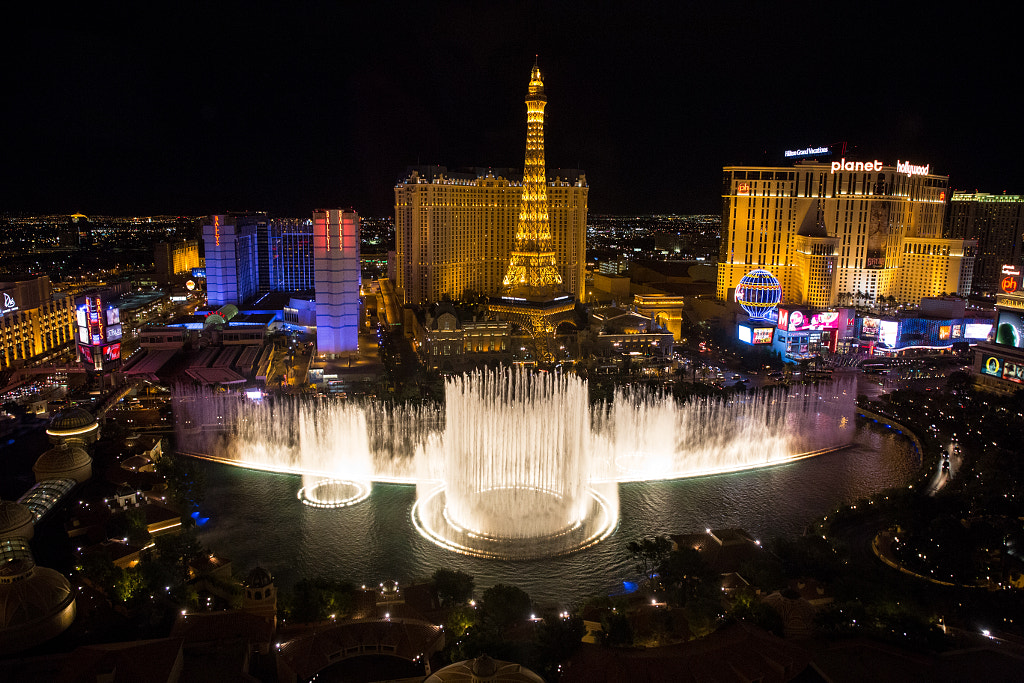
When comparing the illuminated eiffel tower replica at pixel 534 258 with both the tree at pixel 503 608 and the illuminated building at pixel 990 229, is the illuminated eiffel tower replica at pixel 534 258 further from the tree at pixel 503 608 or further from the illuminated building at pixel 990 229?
the illuminated building at pixel 990 229

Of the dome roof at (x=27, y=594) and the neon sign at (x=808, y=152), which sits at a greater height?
the neon sign at (x=808, y=152)

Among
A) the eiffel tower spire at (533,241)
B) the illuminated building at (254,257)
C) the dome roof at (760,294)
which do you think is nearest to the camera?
the dome roof at (760,294)

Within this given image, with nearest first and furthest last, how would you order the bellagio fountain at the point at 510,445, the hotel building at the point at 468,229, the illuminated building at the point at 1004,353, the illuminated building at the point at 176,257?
1. the bellagio fountain at the point at 510,445
2. the illuminated building at the point at 1004,353
3. the hotel building at the point at 468,229
4. the illuminated building at the point at 176,257

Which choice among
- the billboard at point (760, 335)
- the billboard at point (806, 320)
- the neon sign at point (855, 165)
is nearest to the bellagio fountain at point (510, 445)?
the billboard at point (806, 320)

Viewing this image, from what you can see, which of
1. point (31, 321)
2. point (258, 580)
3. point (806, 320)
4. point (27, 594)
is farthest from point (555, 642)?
point (31, 321)

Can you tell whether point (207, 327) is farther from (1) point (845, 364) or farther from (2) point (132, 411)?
(1) point (845, 364)

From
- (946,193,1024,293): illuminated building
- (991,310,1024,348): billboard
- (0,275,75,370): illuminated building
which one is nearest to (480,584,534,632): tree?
(0,275,75,370): illuminated building

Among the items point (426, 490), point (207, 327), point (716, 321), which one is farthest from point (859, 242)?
point (207, 327)

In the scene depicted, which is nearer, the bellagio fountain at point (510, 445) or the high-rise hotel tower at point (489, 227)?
the bellagio fountain at point (510, 445)
